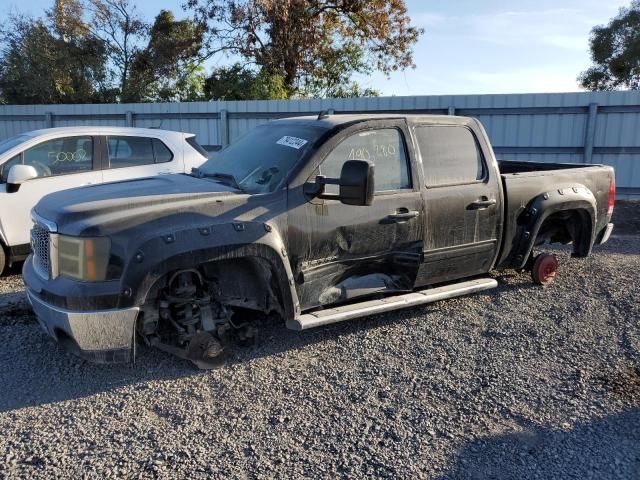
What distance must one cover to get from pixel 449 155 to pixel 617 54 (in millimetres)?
34048

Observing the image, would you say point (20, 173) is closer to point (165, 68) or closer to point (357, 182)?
point (357, 182)

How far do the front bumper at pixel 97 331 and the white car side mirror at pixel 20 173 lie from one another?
Answer: 288cm

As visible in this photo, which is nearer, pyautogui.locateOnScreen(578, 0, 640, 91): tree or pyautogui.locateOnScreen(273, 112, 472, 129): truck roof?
pyautogui.locateOnScreen(273, 112, 472, 129): truck roof

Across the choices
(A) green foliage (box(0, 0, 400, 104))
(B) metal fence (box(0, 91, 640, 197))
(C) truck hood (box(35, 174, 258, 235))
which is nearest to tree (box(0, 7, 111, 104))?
(A) green foliage (box(0, 0, 400, 104))

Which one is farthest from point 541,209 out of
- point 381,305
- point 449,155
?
point 381,305

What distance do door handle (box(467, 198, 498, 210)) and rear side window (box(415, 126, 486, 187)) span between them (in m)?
0.21

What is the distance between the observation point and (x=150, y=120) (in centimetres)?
1405

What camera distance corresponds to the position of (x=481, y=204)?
198 inches

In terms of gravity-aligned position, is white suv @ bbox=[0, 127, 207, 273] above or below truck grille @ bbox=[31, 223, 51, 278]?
above

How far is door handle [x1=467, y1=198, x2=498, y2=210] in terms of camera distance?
500 cm

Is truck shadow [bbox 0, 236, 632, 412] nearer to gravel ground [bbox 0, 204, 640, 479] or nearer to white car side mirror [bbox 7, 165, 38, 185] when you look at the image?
gravel ground [bbox 0, 204, 640, 479]

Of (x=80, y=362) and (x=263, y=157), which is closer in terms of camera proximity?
(x=80, y=362)

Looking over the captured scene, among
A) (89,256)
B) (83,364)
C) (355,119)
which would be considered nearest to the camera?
(89,256)

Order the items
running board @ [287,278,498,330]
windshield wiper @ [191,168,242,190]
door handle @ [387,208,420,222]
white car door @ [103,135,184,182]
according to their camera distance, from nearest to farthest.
→ running board @ [287,278,498,330] → windshield wiper @ [191,168,242,190] → door handle @ [387,208,420,222] → white car door @ [103,135,184,182]
